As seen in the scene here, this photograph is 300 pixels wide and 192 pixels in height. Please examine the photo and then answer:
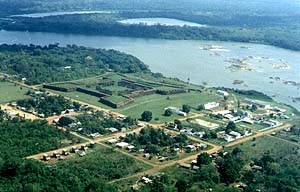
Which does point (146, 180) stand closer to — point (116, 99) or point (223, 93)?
point (116, 99)

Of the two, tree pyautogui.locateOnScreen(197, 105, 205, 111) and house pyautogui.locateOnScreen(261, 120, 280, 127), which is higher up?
tree pyautogui.locateOnScreen(197, 105, 205, 111)

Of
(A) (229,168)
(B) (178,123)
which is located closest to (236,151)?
(A) (229,168)

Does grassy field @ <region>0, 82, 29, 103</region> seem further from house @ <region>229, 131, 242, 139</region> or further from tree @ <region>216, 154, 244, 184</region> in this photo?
tree @ <region>216, 154, 244, 184</region>

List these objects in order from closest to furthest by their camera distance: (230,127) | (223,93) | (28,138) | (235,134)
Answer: (28,138), (235,134), (230,127), (223,93)

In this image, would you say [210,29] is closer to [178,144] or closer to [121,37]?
[121,37]

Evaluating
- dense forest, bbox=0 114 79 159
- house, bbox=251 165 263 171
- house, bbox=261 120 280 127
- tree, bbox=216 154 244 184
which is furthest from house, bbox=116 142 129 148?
house, bbox=261 120 280 127

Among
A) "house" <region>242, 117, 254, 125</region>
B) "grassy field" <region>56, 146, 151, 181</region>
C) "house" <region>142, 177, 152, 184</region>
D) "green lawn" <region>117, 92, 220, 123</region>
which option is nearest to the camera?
"house" <region>142, 177, 152, 184</region>
